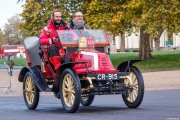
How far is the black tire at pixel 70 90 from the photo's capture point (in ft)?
37.6

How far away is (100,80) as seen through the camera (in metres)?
11.8

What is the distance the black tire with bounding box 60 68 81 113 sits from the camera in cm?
1146

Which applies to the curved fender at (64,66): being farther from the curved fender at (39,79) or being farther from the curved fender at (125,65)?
the curved fender at (125,65)

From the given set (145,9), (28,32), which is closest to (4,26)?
(28,32)

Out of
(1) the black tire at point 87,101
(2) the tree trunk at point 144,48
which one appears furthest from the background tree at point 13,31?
(1) the black tire at point 87,101

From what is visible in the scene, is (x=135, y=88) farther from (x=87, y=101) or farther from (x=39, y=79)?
(x=39, y=79)

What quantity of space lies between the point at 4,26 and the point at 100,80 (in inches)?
A: 5203

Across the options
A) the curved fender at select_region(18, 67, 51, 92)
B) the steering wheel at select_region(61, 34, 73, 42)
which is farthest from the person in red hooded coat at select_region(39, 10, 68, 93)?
the curved fender at select_region(18, 67, 51, 92)

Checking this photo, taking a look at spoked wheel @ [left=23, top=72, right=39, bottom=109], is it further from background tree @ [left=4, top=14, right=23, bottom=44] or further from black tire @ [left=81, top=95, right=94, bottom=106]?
background tree @ [left=4, top=14, right=23, bottom=44]

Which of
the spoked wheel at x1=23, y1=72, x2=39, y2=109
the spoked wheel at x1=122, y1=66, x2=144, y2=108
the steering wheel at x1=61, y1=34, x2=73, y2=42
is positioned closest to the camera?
the spoked wheel at x1=122, y1=66, x2=144, y2=108

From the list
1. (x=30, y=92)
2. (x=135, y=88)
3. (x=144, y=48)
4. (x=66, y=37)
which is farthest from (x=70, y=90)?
(x=144, y=48)

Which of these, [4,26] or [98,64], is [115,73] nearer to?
[98,64]

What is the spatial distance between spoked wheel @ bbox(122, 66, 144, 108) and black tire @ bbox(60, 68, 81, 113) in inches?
50.8

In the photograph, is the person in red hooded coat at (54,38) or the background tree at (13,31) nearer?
the person in red hooded coat at (54,38)
